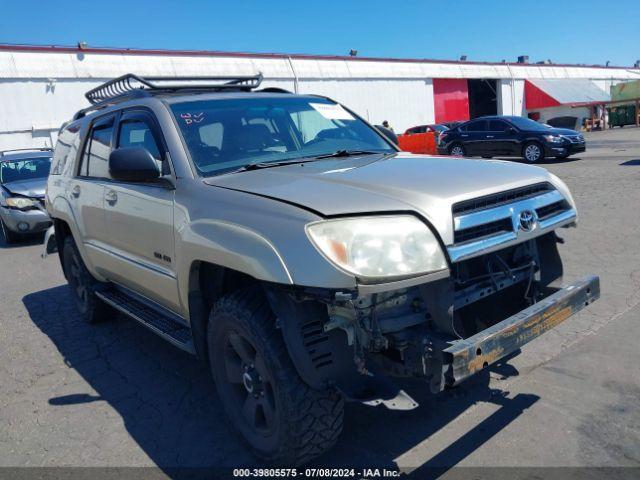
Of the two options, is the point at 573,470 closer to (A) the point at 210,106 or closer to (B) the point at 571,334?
(B) the point at 571,334

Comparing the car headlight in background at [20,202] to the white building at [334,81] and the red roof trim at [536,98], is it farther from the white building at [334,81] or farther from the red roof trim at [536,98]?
the red roof trim at [536,98]

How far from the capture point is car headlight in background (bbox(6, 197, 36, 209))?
33.8 feet

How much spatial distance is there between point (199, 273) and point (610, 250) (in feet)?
17.8

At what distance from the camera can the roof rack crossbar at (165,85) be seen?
4262 mm

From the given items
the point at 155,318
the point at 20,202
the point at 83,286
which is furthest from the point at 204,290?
the point at 20,202

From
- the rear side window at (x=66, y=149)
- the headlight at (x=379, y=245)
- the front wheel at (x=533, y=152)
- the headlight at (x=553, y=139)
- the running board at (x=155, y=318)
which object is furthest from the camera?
the front wheel at (x=533, y=152)

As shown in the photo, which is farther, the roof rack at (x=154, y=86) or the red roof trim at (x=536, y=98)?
the red roof trim at (x=536, y=98)

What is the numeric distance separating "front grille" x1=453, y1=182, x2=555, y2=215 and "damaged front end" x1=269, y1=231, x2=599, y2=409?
29 centimetres

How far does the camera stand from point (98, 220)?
4.52 metres

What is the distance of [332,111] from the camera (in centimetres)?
440

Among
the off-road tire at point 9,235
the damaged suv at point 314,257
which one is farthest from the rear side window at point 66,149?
the off-road tire at point 9,235

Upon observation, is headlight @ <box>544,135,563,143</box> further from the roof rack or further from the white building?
the roof rack

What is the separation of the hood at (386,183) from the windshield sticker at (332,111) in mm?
864

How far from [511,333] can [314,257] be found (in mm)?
1028
